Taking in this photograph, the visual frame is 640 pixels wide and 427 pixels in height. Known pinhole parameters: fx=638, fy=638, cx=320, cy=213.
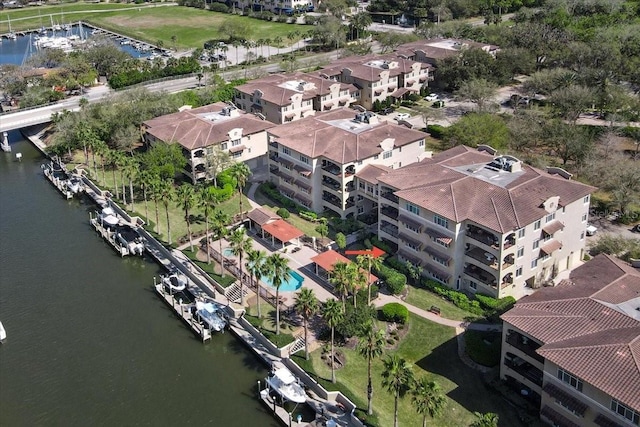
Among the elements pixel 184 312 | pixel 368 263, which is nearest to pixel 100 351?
pixel 184 312

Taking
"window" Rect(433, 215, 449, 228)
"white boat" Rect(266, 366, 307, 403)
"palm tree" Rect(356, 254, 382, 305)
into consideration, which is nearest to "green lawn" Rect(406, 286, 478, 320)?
"palm tree" Rect(356, 254, 382, 305)

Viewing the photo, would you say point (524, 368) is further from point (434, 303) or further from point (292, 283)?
point (292, 283)

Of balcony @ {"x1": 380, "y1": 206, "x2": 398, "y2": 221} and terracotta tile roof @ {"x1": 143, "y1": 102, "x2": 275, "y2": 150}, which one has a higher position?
terracotta tile roof @ {"x1": 143, "y1": 102, "x2": 275, "y2": 150}

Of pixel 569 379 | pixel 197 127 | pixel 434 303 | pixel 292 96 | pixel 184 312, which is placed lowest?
pixel 184 312

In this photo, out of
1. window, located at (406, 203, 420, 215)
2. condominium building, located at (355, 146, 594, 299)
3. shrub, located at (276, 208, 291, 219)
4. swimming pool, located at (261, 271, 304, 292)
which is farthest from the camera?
shrub, located at (276, 208, 291, 219)

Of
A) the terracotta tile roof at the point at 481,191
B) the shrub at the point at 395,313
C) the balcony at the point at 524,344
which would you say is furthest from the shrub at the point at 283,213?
the balcony at the point at 524,344

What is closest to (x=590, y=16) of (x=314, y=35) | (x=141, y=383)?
(x=314, y=35)

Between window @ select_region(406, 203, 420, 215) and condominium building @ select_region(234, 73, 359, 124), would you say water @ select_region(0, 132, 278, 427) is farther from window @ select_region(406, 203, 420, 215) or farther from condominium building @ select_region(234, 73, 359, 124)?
condominium building @ select_region(234, 73, 359, 124)

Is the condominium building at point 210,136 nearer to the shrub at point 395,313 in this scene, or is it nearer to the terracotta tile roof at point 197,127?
the terracotta tile roof at point 197,127
